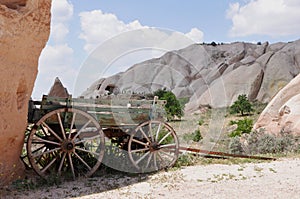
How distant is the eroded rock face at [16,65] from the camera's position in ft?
22.1

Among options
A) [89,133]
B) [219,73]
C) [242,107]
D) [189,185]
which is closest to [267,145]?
[189,185]

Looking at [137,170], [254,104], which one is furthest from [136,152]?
[254,104]

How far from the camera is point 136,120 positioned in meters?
8.62

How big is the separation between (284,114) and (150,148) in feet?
24.7

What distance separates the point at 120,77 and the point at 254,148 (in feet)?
84.6

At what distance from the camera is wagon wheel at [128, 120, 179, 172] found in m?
8.49

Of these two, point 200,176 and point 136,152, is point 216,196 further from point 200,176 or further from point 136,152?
point 136,152

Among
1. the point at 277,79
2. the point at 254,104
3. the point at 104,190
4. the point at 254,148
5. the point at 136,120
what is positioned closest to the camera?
the point at 104,190

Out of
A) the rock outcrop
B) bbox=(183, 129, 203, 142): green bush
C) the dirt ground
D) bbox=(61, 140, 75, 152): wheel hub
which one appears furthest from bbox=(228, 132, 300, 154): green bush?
the rock outcrop

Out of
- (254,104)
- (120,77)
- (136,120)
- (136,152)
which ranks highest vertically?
(120,77)

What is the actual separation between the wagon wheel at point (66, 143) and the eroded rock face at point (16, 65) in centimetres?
40

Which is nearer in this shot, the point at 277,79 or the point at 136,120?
the point at 136,120

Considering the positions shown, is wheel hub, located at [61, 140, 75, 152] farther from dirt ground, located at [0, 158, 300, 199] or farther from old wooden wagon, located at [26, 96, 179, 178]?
dirt ground, located at [0, 158, 300, 199]

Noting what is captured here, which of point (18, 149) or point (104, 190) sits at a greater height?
point (18, 149)
